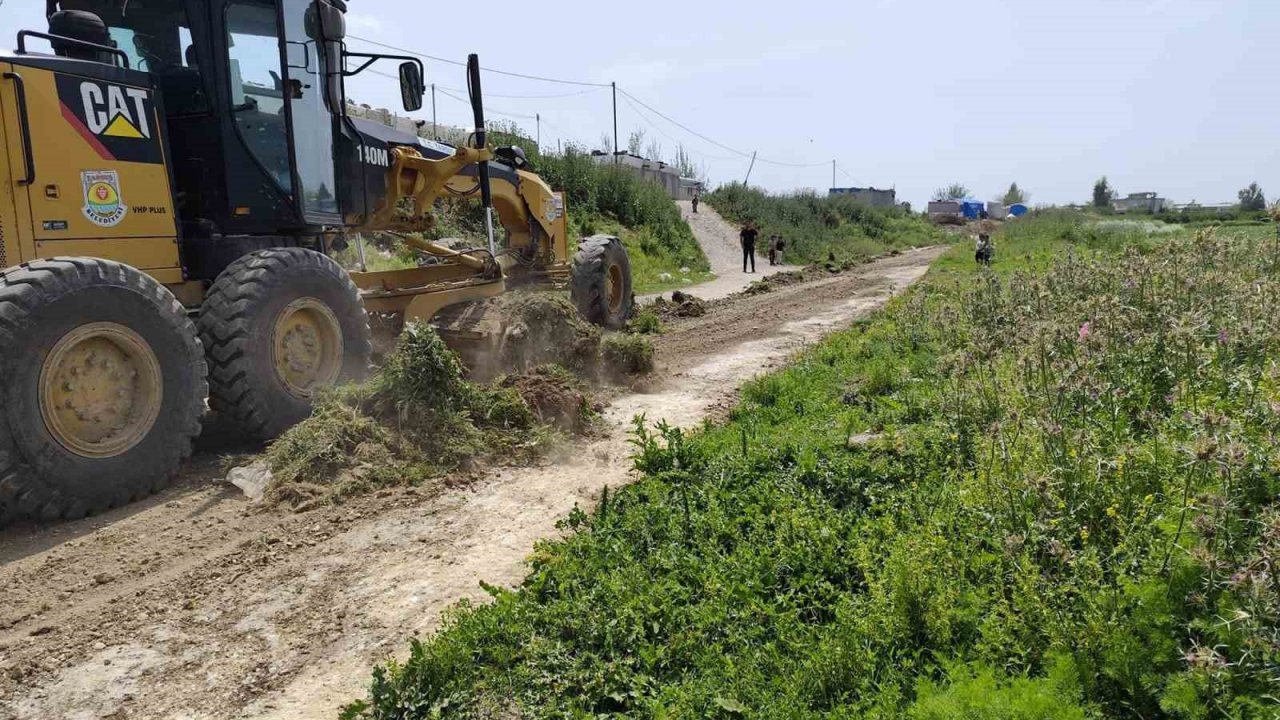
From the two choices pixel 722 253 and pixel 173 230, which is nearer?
pixel 173 230

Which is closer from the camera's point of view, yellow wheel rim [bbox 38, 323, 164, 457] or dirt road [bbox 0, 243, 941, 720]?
dirt road [bbox 0, 243, 941, 720]

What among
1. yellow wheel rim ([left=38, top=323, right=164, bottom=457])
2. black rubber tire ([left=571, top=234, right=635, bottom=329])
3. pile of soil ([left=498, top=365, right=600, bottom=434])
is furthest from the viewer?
black rubber tire ([left=571, top=234, right=635, bottom=329])

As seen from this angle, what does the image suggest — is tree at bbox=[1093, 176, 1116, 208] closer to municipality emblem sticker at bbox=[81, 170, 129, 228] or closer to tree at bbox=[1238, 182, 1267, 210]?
tree at bbox=[1238, 182, 1267, 210]

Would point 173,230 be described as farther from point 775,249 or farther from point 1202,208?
point 1202,208

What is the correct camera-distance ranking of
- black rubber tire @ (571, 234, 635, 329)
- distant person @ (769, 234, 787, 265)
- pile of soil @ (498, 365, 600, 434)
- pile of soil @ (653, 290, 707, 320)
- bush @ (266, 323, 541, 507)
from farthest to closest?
distant person @ (769, 234, 787, 265) → pile of soil @ (653, 290, 707, 320) → black rubber tire @ (571, 234, 635, 329) → pile of soil @ (498, 365, 600, 434) → bush @ (266, 323, 541, 507)

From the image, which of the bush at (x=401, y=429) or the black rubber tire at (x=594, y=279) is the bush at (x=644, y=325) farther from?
the bush at (x=401, y=429)

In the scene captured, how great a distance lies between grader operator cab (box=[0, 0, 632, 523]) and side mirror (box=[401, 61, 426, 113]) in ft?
0.09

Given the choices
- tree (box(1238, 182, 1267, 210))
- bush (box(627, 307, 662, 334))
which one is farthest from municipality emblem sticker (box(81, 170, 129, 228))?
tree (box(1238, 182, 1267, 210))

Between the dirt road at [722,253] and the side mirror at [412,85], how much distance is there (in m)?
12.5

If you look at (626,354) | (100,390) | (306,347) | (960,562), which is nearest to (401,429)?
(306,347)

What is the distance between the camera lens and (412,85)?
783cm

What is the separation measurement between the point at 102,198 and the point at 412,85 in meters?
3.05

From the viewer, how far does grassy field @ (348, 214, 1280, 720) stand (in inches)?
112

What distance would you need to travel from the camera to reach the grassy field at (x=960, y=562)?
9.30 feet
